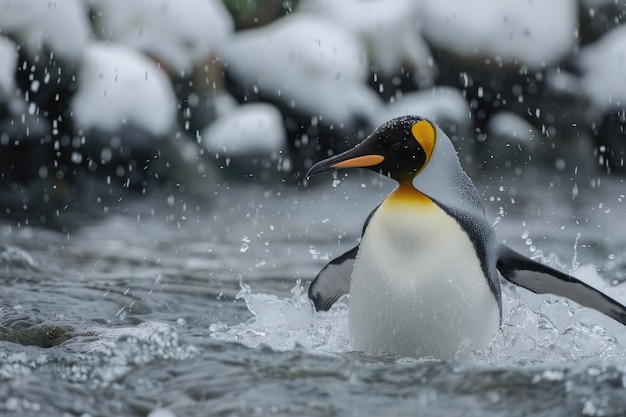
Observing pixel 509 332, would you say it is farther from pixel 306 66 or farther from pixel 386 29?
pixel 386 29

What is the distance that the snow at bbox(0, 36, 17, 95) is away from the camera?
5883 millimetres

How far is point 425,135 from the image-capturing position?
2166 mm

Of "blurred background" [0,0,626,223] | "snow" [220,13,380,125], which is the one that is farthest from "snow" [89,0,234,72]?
"snow" [220,13,380,125]

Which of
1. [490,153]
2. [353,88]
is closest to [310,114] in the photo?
[353,88]

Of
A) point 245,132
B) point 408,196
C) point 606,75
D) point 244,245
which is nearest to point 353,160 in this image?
point 408,196

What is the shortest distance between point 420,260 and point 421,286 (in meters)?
0.06

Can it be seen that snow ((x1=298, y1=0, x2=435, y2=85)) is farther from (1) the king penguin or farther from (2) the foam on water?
(1) the king penguin

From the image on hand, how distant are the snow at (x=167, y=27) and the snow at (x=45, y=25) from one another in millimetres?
1006

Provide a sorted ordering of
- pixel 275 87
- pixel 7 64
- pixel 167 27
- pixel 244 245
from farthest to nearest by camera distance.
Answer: pixel 275 87, pixel 167 27, pixel 7 64, pixel 244 245

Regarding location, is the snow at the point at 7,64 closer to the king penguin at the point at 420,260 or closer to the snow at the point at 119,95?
the snow at the point at 119,95

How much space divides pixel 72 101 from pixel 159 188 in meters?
0.86

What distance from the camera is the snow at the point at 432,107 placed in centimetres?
745

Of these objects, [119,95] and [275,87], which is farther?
[275,87]

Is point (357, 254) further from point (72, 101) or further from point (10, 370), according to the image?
point (72, 101)
